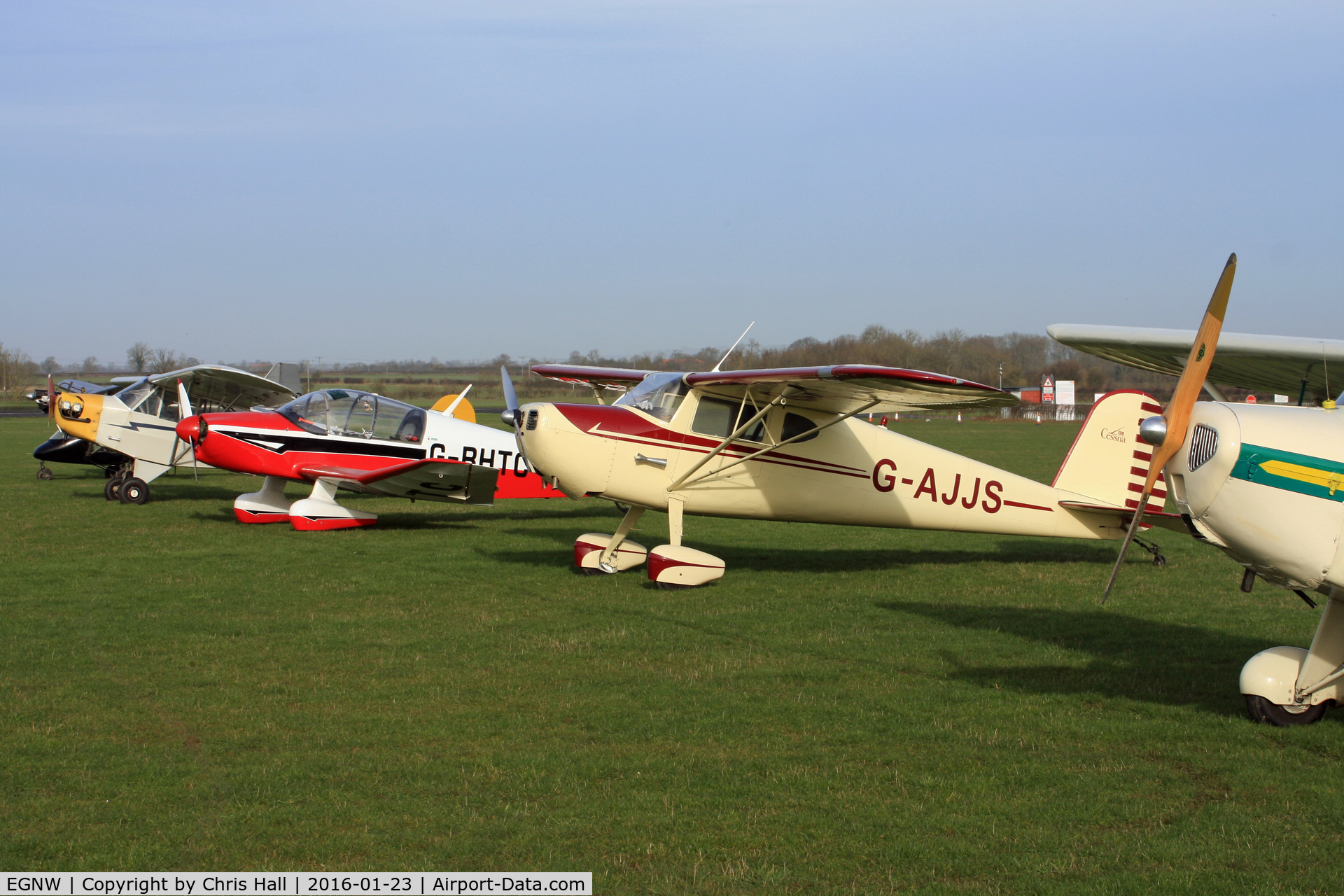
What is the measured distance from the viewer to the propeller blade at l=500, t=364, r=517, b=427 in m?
11.3

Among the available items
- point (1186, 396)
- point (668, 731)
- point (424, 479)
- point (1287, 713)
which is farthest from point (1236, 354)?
point (424, 479)

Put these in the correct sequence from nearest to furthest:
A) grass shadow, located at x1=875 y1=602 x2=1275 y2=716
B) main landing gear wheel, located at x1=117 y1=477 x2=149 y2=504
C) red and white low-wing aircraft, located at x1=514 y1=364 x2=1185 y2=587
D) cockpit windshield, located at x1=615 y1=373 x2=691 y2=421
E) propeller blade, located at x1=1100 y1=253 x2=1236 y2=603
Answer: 1. propeller blade, located at x1=1100 y1=253 x2=1236 y2=603
2. grass shadow, located at x1=875 y1=602 x2=1275 y2=716
3. red and white low-wing aircraft, located at x1=514 y1=364 x2=1185 y2=587
4. cockpit windshield, located at x1=615 y1=373 x2=691 y2=421
5. main landing gear wheel, located at x1=117 y1=477 x2=149 y2=504

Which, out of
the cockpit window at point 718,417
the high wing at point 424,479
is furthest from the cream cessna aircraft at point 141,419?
the cockpit window at point 718,417

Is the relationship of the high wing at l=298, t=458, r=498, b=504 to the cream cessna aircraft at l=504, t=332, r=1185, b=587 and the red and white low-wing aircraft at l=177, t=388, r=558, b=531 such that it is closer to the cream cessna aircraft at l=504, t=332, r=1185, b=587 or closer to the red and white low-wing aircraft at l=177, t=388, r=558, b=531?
the red and white low-wing aircraft at l=177, t=388, r=558, b=531

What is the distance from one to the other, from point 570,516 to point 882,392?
26.8 feet

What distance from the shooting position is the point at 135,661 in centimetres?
714

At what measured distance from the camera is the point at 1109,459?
11500 millimetres

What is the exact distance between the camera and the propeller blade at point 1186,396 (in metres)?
4.82

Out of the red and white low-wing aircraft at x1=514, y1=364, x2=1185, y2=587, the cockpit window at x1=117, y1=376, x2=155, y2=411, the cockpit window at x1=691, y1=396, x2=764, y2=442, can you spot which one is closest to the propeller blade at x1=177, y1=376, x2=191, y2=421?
the cockpit window at x1=117, y1=376, x2=155, y2=411

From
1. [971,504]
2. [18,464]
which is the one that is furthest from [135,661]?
[18,464]

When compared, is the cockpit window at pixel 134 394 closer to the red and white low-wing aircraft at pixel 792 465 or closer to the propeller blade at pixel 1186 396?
the red and white low-wing aircraft at pixel 792 465

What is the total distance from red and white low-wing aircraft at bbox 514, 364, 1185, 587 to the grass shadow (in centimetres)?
206

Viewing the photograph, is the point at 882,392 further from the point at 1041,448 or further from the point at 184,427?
the point at 1041,448

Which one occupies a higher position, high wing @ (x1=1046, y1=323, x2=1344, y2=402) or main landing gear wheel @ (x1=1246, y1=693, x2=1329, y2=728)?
high wing @ (x1=1046, y1=323, x2=1344, y2=402)
